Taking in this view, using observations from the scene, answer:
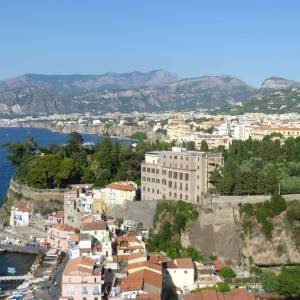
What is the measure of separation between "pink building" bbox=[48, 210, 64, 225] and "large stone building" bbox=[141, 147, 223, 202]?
3791 millimetres

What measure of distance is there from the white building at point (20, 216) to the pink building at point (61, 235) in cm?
306

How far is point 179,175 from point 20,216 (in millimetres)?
8315

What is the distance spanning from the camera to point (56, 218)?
2962 centimetres

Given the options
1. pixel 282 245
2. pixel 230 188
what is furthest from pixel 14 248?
pixel 282 245

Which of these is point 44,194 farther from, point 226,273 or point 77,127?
point 77,127

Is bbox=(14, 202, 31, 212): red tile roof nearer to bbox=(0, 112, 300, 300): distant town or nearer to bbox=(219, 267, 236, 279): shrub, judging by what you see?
bbox=(0, 112, 300, 300): distant town

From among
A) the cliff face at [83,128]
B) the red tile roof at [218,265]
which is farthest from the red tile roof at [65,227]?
the cliff face at [83,128]

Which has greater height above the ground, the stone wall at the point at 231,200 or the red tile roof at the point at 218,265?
the stone wall at the point at 231,200

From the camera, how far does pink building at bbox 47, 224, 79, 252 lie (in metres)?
26.5

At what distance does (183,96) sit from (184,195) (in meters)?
153

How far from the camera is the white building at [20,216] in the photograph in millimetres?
30594

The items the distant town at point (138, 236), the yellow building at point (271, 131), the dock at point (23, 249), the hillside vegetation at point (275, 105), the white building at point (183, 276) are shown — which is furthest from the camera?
the hillside vegetation at point (275, 105)

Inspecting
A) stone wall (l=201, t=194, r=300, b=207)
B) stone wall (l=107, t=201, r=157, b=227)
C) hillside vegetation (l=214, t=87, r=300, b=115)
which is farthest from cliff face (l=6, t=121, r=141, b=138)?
stone wall (l=201, t=194, r=300, b=207)

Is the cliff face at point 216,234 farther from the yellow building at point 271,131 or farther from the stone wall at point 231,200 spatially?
the yellow building at point 271,131
